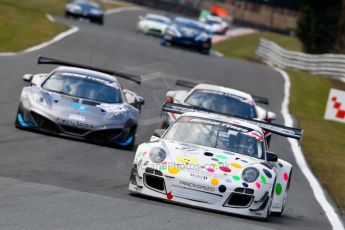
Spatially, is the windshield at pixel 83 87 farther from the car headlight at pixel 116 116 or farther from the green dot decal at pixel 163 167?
the green dot decal at pixel 163 167

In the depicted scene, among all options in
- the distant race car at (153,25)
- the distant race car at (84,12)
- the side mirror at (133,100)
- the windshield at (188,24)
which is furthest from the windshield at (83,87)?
the distant race car at (84,12)

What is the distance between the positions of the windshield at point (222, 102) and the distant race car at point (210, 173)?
580 centimetres

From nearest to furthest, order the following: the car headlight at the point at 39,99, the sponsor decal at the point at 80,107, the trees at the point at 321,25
Answer: the car headlight at the point at 39,99 → the sponsor decal at the point at 80,107 → the trees at the point at 321,25

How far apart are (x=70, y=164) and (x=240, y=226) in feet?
13.0

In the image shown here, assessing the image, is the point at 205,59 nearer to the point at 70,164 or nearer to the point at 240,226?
the point at 70,164

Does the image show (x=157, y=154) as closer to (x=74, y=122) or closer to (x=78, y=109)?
(x=74, y=122)

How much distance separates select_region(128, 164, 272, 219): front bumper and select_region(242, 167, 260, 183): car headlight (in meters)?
0.07

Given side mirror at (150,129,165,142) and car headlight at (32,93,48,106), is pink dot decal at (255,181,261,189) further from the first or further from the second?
car headlight at (32,93,48,106)

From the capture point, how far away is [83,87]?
1597 centimetres

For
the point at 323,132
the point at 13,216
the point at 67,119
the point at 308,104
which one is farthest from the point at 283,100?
the point at 13,216

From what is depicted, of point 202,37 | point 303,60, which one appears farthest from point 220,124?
point 303,60

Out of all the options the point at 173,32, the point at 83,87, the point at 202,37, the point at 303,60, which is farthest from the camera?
the point at 303,60

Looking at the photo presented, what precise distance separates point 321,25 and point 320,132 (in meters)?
22.3

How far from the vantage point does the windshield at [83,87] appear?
1579 cm
